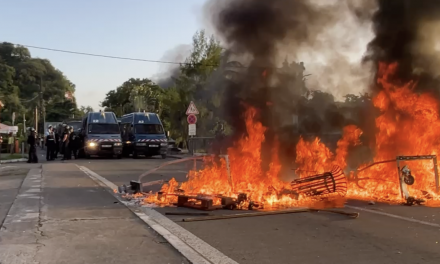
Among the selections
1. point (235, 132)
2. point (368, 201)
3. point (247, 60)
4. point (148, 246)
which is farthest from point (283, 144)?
point (148, 246)

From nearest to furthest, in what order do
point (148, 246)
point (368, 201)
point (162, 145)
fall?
1. point (148, 246)
2. point (368, 201)
3. point (162, 145)

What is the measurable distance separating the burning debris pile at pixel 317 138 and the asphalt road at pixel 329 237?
3.76 feet

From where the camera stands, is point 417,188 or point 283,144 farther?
point 283,144

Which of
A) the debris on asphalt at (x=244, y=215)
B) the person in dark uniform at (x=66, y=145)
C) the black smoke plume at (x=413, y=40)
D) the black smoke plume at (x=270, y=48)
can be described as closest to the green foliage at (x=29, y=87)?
the person in dark uniform at (x=66, y=145)

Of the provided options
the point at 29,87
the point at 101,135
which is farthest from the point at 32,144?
the point at 29,87

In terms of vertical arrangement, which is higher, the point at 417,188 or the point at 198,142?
the point at 198,142

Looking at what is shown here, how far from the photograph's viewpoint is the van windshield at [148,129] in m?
26.9

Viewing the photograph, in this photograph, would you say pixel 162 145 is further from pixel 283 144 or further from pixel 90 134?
pixel 283 144

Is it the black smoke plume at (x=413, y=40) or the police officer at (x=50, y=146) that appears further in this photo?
the police officer at (x=50, y=146)

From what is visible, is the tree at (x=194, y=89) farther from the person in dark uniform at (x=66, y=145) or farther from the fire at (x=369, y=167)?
the fire at (x=369, y=167)

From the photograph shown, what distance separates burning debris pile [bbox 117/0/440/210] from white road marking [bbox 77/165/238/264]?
1.07 meters

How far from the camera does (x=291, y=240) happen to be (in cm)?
604

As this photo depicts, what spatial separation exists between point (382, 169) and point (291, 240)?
16.3 feet

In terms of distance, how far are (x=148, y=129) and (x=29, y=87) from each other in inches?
2704
